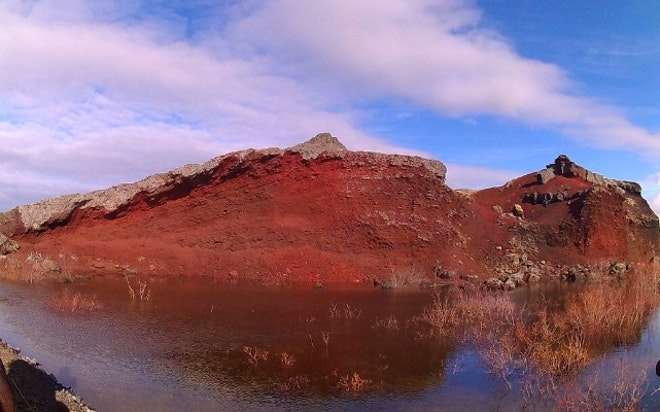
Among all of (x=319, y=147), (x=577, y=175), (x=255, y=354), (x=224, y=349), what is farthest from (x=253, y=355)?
(x=577, y=175)

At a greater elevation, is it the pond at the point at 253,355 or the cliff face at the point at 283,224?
the cliff face at the point at 283,224

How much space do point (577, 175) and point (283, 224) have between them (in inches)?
1095

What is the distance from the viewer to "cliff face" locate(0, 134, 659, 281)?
86.4ft

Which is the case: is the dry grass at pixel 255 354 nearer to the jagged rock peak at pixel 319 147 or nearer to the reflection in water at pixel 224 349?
the reflection in water at pixel 224 349

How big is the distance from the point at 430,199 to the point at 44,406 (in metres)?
25.4

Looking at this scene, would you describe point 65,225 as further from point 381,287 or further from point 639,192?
point 639,192

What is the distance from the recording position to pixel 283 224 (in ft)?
93.5

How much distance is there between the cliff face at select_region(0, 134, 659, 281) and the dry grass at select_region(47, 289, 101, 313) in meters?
7.65

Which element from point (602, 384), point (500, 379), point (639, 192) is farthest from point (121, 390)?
point (639, 192)

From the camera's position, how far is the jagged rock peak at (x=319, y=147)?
1182 inches

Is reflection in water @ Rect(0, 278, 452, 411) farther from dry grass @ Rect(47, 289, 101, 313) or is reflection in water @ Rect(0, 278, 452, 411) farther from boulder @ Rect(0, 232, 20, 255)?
boulder @ Rect(0, 232, 20, 255)

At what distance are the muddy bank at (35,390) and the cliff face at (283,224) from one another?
16123 millimetres

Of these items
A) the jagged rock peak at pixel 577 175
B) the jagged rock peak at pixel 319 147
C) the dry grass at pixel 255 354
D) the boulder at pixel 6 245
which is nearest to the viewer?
the dry grass at pixel 255 354

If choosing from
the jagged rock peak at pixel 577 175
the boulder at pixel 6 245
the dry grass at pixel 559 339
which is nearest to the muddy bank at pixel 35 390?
the dry grass at pixel 559 339
